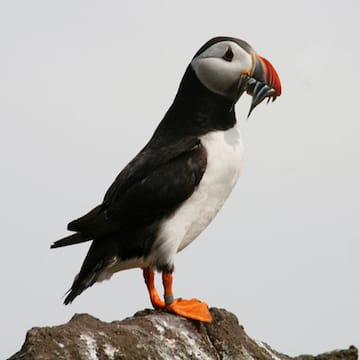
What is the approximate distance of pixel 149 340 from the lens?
706cm

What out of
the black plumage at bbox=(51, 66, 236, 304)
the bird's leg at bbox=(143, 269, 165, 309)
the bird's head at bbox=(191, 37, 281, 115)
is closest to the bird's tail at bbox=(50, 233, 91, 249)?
the black plumage at bbox=(51, 66, 236, 304)

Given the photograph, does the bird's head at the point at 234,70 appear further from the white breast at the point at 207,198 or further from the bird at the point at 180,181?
the white breast at the point at 207,198

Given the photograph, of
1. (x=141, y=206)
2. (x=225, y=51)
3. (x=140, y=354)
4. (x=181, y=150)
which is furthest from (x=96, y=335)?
(x=225, y=51)

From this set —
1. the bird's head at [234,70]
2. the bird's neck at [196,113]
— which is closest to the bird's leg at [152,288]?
the bird's neck at [196,113]

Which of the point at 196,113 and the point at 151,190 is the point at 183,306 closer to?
the point at 151,190

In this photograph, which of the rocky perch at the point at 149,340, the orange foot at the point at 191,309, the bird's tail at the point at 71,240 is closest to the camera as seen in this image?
the rocky perch at the point at 149,340

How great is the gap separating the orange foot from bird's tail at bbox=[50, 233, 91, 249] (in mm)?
975

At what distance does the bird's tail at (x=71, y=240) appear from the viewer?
7996mm

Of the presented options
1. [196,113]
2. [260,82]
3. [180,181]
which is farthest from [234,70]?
[180,181]

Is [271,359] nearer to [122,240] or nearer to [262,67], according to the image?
[122,240]

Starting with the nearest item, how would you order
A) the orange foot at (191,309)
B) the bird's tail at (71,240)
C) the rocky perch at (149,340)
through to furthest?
1. the rocky perch at (149,340)
2. the orange foot at (191,309)
3. the bird's tail at (71,240)

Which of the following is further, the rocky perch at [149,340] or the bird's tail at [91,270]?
the bird's tail at [91,270]

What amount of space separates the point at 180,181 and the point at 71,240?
1166mm

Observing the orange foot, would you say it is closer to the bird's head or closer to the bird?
the bird
